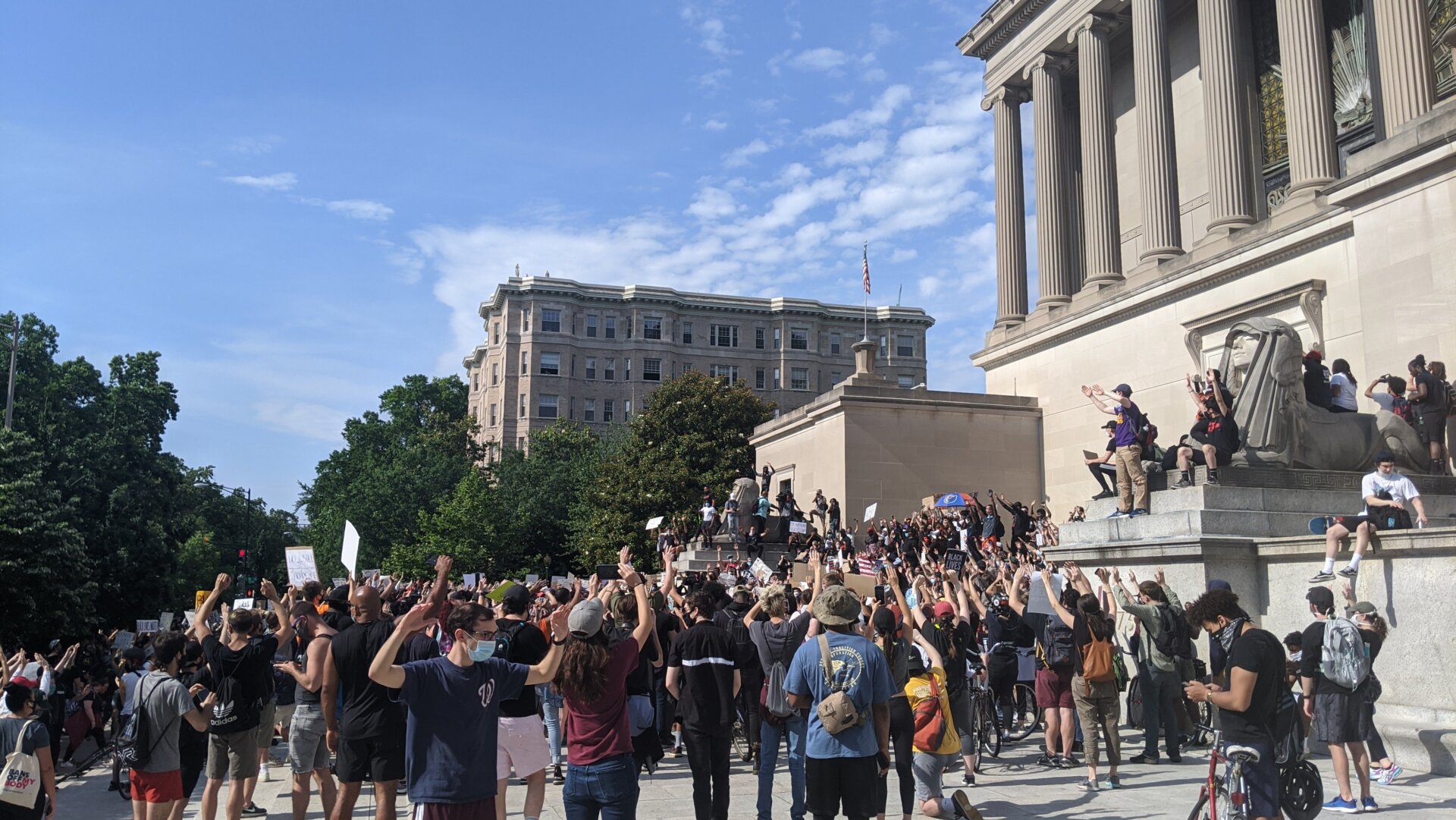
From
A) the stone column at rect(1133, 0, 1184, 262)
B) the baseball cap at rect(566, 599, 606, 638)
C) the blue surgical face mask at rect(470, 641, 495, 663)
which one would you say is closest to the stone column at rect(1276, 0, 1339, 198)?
the stone column at rect(1133, 0, 1184, 262)

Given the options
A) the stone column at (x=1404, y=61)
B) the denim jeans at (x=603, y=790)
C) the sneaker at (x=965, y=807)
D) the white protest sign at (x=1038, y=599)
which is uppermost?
the stone column at (x=1404, y=61)

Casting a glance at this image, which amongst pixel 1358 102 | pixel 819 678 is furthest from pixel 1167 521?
pixel 1358 102

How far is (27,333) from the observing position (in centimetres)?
5041

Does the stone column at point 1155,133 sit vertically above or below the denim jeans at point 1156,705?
above

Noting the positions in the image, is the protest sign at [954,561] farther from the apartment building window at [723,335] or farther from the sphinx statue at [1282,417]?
the apartment building window at [723,335]

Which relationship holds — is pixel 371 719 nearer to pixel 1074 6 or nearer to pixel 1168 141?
pixel 1168 141

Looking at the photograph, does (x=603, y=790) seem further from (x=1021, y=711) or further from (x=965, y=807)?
(x=1021, y=711)

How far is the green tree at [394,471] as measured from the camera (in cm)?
6041

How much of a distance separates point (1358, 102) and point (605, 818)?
31328 millimetres

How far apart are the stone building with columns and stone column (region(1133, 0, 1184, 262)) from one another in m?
0.07

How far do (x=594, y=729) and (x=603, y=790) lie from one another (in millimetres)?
342

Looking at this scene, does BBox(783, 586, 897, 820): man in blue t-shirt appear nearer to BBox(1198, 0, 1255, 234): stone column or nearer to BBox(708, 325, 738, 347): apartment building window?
BBox(1198, 0, 1255, 234): stone column

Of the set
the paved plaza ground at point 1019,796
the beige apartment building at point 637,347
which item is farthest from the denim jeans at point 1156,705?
the beige apartment building at point 637,347

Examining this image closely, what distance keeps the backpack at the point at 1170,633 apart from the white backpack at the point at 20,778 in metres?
9.85
